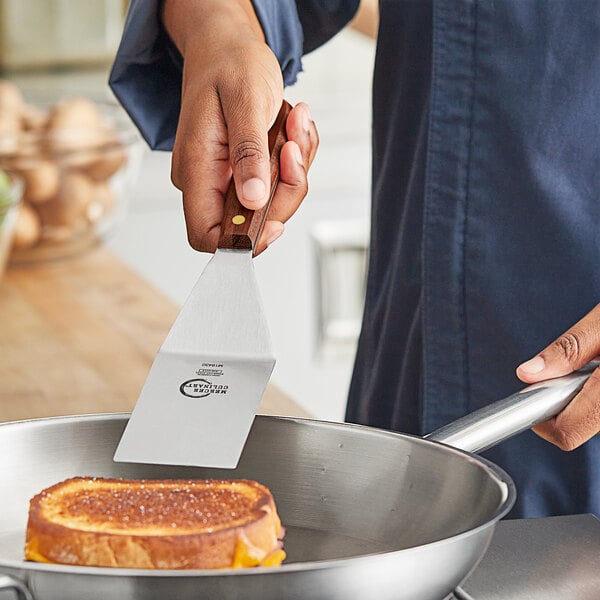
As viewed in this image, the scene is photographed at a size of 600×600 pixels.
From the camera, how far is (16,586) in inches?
16.9

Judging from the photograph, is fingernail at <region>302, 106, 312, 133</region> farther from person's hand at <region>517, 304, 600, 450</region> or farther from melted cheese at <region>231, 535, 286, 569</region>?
melted cheese at <region>231, 535, 286, 569</region>

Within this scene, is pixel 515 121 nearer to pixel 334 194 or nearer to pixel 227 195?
pixel 227 195

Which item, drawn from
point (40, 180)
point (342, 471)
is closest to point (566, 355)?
point (342, 471)

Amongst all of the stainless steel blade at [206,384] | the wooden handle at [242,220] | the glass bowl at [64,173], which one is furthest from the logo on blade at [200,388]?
the glass bowl at [64,173]

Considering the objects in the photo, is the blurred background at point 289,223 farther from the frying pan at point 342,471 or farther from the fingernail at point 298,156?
the frying pan at point 342,471

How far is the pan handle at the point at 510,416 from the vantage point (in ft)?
1.90

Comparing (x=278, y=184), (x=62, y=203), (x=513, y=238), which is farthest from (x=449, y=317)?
(x=62, y=203)

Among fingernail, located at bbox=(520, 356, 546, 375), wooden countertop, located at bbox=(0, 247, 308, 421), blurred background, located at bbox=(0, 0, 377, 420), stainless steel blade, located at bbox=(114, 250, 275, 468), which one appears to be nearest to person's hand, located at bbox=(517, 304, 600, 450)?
fingernail, located at bbox=(520, 356, 546, 375)

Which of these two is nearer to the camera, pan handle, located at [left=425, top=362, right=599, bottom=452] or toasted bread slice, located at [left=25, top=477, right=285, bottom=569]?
toasted bread slice, located at [left=25, top=477, right=285, bottom=569]

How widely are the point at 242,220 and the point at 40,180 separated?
3.52ft

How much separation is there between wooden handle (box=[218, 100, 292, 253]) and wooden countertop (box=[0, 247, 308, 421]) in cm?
35

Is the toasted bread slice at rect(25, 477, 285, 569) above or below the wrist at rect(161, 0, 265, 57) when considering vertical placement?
below

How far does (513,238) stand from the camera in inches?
32.9

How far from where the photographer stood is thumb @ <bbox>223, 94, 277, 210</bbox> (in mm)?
667
